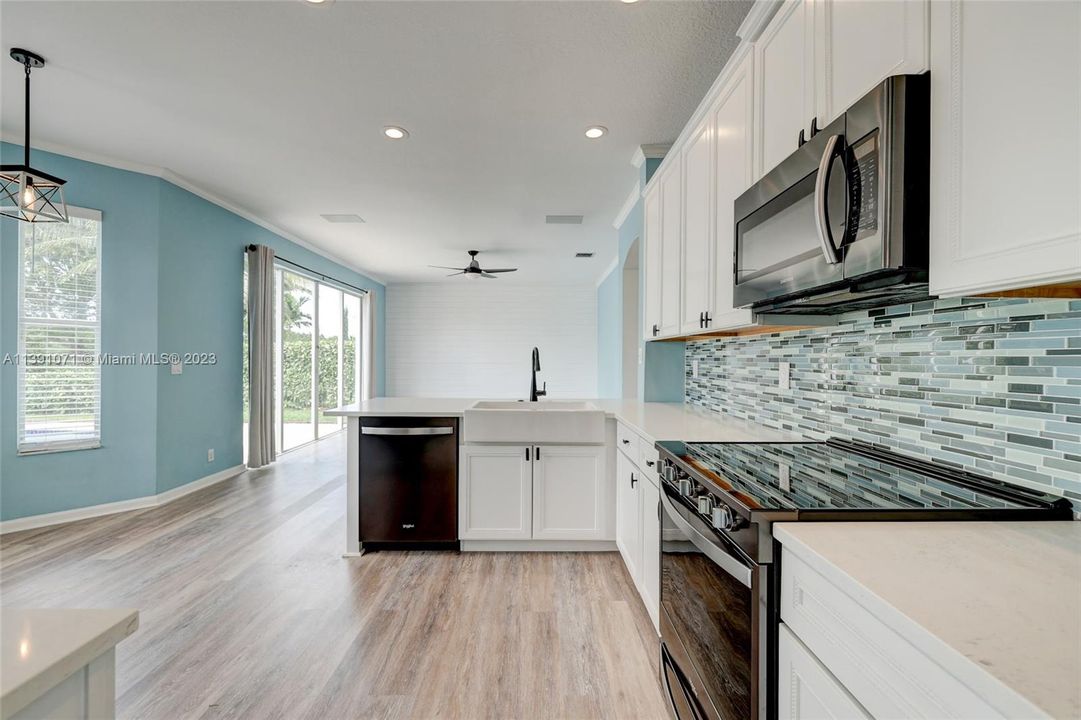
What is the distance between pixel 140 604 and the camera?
2.42 m

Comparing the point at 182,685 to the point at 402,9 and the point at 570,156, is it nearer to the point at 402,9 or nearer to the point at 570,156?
the point at 402,9

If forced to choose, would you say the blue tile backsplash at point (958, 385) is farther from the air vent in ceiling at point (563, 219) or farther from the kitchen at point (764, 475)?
the air vent in ceiling at point (563, 219)

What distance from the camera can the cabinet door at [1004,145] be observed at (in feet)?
2.32

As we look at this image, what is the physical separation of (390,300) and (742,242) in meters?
8.69

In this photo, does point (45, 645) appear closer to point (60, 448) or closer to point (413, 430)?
point (413, 430)

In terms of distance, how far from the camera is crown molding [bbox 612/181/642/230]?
3916 millimetres

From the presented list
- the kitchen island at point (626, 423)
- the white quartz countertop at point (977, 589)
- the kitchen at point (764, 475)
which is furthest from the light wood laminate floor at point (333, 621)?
the white quartz countertop at point (977, 589)

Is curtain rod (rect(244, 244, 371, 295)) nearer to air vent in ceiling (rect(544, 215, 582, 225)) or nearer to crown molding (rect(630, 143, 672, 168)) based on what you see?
air vent in ceiling (rect(544, 215, 582, 225))

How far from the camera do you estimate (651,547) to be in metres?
2.07

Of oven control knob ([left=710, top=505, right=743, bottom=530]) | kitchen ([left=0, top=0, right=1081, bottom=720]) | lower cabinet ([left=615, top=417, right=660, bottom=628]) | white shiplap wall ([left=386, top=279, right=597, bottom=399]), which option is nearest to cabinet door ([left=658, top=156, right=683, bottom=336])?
kitchen ([left=0, top=0, right=1081, bottom=720])

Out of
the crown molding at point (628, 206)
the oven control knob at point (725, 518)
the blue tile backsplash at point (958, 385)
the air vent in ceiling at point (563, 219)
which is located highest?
the air vent in ceiling at point (563, 219)

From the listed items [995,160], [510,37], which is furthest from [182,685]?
[510,37]

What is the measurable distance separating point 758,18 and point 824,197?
36.6 inches

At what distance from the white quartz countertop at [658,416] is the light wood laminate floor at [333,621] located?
0.90 meters
